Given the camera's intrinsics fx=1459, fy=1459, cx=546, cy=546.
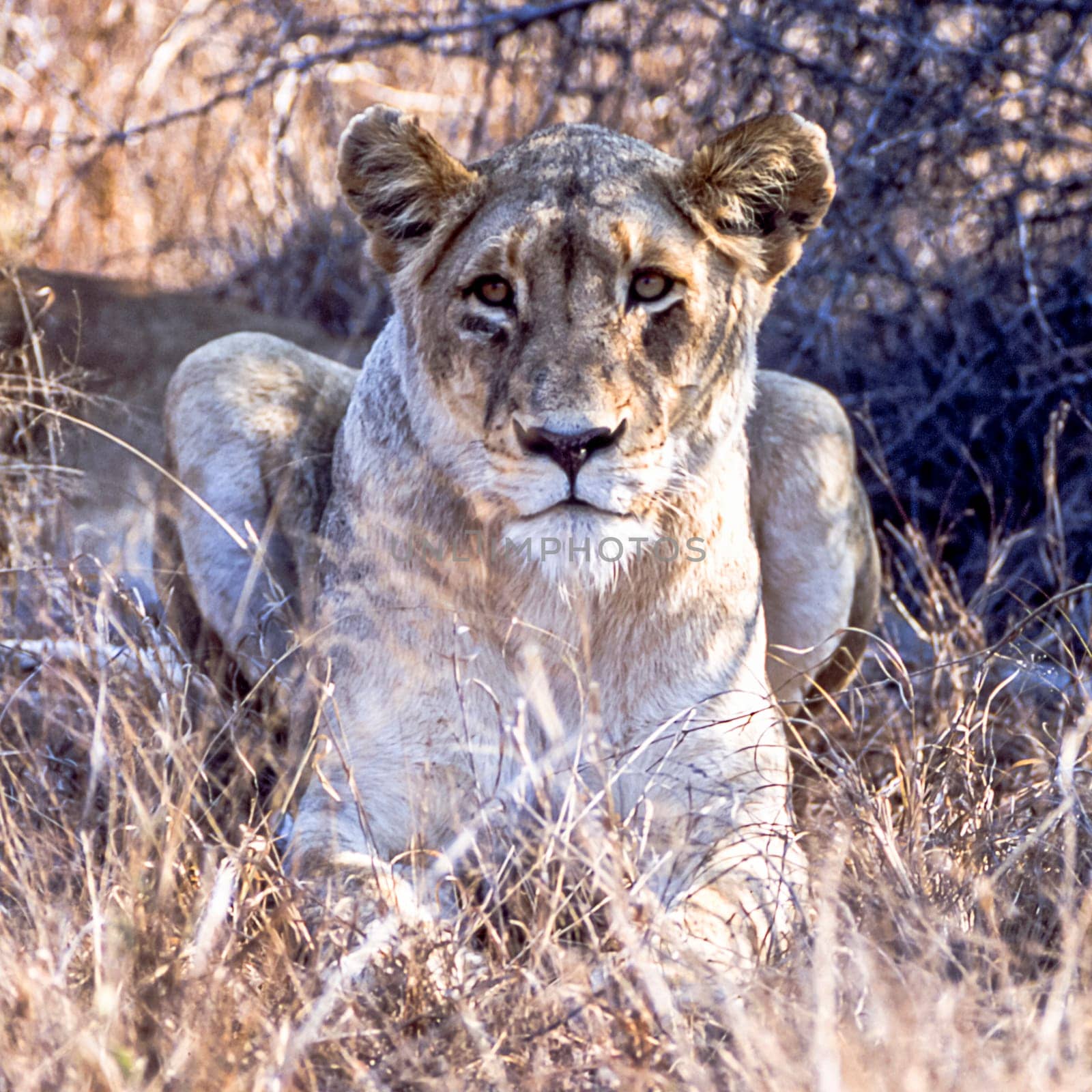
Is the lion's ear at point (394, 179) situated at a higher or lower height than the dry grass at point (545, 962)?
higher

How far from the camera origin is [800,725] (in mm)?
3666

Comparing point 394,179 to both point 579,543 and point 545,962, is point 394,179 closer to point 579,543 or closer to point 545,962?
point 579,543

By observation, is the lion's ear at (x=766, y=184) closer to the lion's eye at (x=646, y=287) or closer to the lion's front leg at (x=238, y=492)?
the lion's eye at (x=646, y=287)

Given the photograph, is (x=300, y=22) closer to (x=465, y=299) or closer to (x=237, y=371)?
(x=237, y=371)

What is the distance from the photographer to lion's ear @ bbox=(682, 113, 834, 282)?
2686 millimetres

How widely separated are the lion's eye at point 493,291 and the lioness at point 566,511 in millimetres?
11

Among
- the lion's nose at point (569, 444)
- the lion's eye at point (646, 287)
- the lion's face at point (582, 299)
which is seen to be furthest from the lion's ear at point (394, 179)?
the lion's nose at point (569, 444)

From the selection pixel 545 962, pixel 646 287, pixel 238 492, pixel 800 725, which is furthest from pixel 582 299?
pixel 800 725

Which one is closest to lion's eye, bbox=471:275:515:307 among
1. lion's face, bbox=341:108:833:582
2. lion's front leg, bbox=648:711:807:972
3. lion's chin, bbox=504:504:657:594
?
lion's face, bbox=341:108:833:582

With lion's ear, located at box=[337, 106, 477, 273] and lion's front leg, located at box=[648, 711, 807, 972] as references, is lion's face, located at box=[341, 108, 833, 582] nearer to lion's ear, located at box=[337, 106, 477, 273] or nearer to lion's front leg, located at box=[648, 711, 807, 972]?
lion's ear, located at box=[337, 106, 477, 273]

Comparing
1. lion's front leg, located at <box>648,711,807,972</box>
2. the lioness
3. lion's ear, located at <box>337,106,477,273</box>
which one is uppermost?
lion's ear, located at <box>337,106,477,273</box>

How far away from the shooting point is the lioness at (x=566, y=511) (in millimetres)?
2457

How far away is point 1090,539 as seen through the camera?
461 cm

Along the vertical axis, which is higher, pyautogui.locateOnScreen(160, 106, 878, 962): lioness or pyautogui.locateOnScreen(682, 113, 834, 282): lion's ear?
pyautogui.locateOnScreen(682, 113, 834, 282): lion's ear
